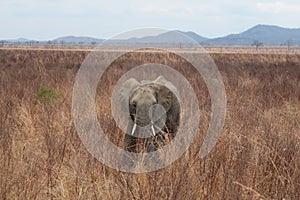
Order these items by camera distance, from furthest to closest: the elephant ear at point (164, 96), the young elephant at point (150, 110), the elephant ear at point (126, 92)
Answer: the elephant ear at point (126, 92) < the elephant ear at point (164, 96) < the young elephant at point (150, 110)

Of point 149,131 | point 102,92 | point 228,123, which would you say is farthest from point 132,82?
point 102,92

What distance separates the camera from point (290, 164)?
10.3ft

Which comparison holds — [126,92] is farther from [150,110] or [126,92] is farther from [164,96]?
[150,110]

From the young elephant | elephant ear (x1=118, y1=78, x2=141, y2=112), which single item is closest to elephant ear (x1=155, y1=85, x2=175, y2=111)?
the young elephant

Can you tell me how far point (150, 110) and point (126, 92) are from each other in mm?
599

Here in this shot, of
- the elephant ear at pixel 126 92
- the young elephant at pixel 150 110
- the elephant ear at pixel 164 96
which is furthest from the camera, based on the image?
the elephant ear at pixel 126 92

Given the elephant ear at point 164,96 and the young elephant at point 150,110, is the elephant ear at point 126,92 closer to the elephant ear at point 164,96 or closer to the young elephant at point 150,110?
the young elephant at point 150,110

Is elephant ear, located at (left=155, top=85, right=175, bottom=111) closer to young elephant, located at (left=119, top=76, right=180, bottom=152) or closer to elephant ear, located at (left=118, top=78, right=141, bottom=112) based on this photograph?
young elephant, located at (left=119, top=76, right=180, bottom=152)

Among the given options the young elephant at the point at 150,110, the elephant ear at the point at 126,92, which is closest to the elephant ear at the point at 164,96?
the young elephant at the point at 150,110

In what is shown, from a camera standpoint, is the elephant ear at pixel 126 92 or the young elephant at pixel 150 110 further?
the elephant ear at pixel 126 92

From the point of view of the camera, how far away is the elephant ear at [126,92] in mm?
4508

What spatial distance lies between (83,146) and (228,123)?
1.69 meters

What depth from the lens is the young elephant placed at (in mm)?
4047

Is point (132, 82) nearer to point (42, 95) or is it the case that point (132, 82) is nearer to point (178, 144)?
point (178, 144)
